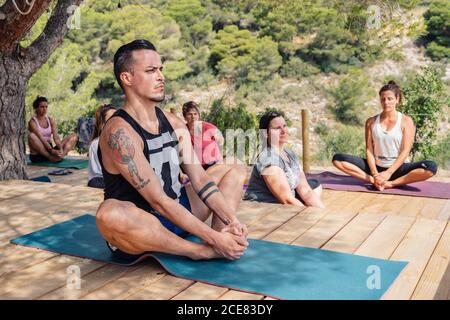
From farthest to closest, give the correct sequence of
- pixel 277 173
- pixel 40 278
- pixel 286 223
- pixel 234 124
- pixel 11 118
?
pixel 234 124, pixel 11 118, pixel 277 173, pixel 286 223, pixel 40 278

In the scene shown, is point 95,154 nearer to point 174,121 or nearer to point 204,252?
point 174,121

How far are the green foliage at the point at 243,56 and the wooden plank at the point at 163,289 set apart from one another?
24803 mm

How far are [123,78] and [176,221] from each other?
30.7 inches

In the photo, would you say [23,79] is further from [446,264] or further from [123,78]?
[446,264]

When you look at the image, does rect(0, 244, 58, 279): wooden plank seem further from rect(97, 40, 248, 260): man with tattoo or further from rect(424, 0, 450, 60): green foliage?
rect(424, 0, 450, 60): green foliage

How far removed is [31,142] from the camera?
6859 millimetres

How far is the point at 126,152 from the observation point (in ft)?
8.20

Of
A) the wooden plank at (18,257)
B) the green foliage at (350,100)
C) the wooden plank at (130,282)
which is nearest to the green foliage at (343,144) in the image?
the green foliage at (350,100)

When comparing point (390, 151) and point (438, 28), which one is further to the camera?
point (438, 28)

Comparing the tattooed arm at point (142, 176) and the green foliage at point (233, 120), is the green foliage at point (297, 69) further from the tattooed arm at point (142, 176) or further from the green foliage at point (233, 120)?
the tattooed arm at point (142, 176)

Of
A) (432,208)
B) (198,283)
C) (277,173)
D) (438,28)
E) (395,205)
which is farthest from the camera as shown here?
(438,28)

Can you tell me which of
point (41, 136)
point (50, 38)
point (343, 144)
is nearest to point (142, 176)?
point (50, 38)

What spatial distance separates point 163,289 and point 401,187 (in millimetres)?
3547
